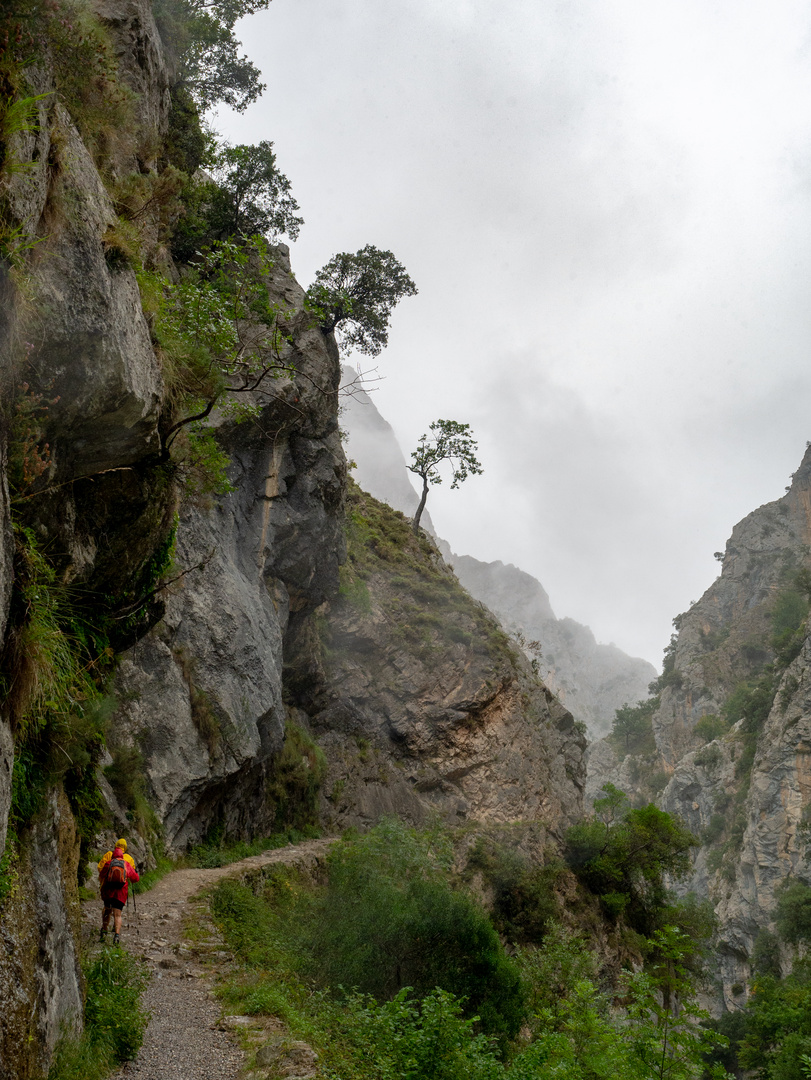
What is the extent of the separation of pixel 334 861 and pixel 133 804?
14.3 feet

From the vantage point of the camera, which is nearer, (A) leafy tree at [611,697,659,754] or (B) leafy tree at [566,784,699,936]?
(B) leafy tree at [566,784,699,936]

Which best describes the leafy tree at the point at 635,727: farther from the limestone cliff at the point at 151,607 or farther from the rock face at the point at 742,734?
the limestone cliff at the point at 151,607

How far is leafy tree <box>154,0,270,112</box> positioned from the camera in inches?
762

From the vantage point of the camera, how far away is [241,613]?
18.8 meters

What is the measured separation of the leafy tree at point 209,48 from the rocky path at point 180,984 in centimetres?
2209

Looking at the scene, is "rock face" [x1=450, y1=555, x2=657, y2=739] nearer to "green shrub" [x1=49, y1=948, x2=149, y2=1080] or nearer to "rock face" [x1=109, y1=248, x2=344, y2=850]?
"rock face" [x1=109, y1=248, x2=344, y2=850]

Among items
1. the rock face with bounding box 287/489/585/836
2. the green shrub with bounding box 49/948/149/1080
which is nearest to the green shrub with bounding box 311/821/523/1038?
the green shrub with bounding box 49/948/149/1080

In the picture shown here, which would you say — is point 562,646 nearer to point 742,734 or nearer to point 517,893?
point 742,734

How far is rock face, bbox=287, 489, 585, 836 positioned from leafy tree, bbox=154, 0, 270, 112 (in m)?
19.6

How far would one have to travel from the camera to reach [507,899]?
2377 centimetres

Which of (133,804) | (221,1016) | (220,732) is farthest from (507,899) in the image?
(221,1016)

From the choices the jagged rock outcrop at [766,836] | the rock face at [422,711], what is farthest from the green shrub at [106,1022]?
the jagged rock outcrop at [766,836]

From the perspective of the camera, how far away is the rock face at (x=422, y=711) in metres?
27.3

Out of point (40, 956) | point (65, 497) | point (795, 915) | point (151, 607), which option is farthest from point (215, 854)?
point (795, 915)
